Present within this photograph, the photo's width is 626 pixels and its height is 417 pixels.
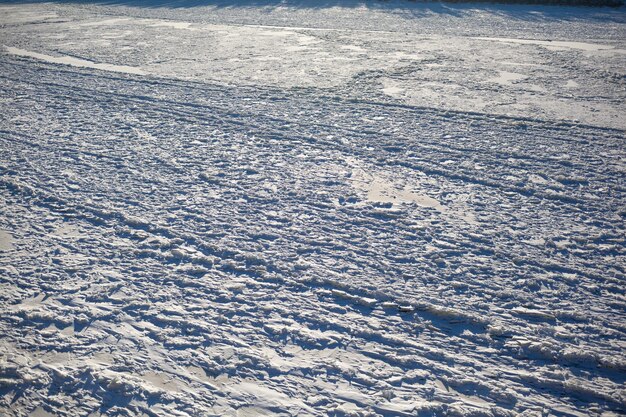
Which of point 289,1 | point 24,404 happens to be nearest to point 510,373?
point 24,404

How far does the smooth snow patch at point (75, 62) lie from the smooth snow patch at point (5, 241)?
9.95 ft

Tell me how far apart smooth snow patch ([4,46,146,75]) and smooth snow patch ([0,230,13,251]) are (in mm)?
3031

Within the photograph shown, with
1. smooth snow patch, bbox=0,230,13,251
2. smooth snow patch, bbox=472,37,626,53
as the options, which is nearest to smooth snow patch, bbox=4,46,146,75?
smooth snow patch, bbox=0,230,13,251

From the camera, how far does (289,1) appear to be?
11.0 metres

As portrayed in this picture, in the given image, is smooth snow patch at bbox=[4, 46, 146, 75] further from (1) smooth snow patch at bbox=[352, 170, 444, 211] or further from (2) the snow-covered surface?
(1) smooth snow patch at bbox=[352, 170, 444, 211]

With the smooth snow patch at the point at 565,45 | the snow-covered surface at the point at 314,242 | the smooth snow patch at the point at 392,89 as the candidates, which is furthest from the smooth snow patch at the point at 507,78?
the smooth snow patch at the point at 565,45

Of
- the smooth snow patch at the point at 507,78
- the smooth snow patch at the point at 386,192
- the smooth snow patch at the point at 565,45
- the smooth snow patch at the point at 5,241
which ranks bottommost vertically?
the smooth snow patch at the point at 5,241

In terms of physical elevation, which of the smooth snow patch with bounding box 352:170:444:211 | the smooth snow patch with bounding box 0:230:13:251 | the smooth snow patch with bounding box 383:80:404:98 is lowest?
the smooth snow patch with bounding box 0:230:13:251

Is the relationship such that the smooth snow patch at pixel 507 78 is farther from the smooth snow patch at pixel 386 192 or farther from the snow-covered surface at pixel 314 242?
the smooth snow patch at pixel 386 192

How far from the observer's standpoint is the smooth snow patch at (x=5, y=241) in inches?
87.3

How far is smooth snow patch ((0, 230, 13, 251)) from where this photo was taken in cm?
222

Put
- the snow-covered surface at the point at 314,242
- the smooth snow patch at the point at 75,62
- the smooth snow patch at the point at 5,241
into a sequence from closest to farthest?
the snow-covered surface at the point at 314,242 → the smooth snow patch at the point at 5,241 → the smooth snow patch at the point at 75,62

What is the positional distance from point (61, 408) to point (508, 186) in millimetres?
2269

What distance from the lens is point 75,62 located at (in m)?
5.47
